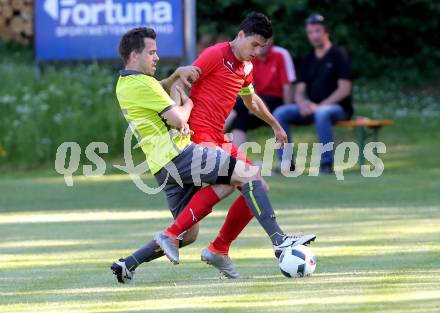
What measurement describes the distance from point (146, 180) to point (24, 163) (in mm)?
3191

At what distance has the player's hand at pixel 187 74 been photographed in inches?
328

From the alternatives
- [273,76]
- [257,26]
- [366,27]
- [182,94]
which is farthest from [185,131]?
[366,27]

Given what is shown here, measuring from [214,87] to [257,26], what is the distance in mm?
507

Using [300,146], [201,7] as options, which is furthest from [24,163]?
[201,7]

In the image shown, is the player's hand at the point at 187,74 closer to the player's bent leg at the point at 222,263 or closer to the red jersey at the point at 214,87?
the red jersey at the point at 214,87

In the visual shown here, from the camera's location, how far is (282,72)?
17.4 meters

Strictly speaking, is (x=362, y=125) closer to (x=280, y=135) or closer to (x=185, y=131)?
(x=280, y=135)

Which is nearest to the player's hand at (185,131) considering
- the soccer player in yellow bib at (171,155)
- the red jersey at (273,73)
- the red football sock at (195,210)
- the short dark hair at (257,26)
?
the soccer player in yellow bib at (171,155)

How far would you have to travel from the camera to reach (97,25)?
20453mm

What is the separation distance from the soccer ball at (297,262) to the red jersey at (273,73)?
9.24 metres

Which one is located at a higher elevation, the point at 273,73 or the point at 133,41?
the point at 133,41

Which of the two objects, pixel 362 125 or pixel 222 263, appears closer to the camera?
pixel 222 263

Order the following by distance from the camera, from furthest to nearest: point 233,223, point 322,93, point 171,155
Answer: point 322,93, point 233,223, point 171,155

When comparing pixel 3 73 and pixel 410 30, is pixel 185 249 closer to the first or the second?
pixel 3 73
